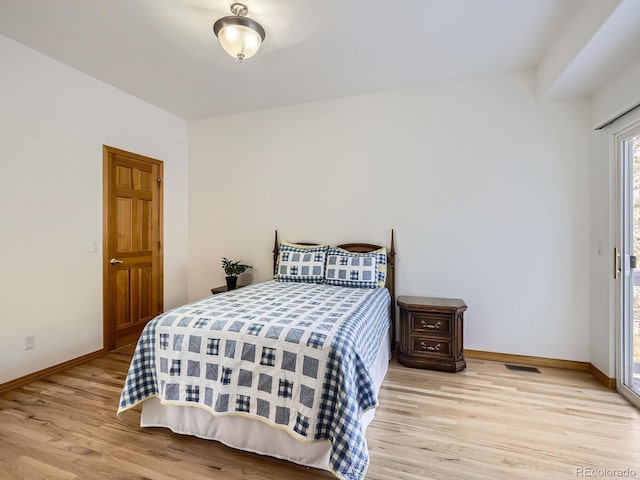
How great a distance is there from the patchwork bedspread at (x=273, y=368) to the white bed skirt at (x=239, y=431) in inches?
3.7

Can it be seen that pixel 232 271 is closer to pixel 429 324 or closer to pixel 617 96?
pixel 429 324

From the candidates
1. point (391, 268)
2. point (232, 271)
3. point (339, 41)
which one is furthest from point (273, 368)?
point (339, 41)

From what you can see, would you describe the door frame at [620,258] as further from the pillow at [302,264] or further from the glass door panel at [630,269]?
the pillow at [302,264]

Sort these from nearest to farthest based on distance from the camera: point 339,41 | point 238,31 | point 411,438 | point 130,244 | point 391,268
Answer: point 411,438 → point 238,31 → point 339,41 → point 391,268 → point 130,244

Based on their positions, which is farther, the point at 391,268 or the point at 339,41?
the point at 391,268

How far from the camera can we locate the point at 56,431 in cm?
194

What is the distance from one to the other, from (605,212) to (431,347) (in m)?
1.76

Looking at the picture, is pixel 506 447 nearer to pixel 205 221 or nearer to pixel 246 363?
pixel 246 363

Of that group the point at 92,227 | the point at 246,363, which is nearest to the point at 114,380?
the point at 92,227

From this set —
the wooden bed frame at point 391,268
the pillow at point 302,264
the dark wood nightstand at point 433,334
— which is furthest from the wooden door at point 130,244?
the dark wood nightstand at point 433,334

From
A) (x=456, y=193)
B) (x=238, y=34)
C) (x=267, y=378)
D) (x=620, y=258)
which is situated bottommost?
(x=267, y=378)

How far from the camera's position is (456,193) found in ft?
10.3

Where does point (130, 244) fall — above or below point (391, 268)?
above

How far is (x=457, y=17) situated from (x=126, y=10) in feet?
7.37
